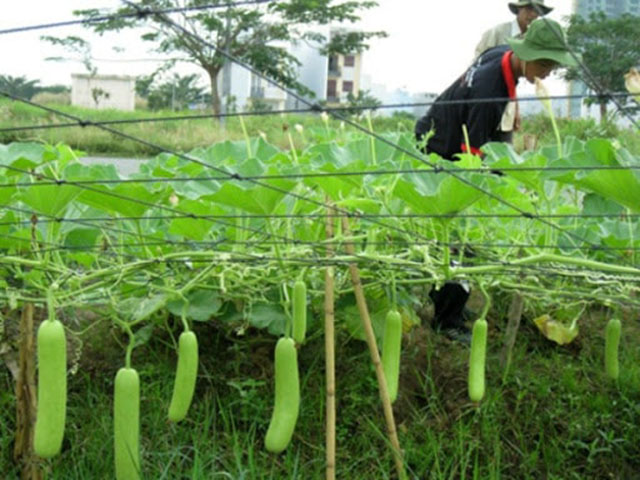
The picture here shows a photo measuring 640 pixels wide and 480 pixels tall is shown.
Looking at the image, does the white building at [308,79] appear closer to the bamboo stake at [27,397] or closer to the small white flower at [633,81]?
the bamboo stake at [27,397]

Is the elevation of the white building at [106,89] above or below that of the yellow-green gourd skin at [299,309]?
above

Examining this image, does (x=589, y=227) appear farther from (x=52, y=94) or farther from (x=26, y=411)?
(x=52, y=94)

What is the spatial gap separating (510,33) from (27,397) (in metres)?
2.91

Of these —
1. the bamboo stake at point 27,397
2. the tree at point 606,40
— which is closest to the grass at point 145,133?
the tree at point 606,40

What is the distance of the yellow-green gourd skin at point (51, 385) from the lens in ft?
5.21

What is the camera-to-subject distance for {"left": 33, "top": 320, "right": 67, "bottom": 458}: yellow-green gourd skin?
159 cm

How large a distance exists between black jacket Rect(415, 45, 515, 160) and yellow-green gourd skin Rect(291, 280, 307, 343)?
1.17 meters

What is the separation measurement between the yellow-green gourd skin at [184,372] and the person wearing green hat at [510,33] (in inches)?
41.2

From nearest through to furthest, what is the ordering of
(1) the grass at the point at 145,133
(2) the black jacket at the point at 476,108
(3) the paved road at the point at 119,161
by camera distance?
(2) the black jacket at the point at 476,108 → (3) the paved road at the point at 119,161 → (1) the grass at the point at 145,133

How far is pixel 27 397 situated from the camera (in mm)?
2223

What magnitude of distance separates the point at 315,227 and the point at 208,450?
0.67 metres

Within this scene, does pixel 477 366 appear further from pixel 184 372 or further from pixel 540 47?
pixel 540 47

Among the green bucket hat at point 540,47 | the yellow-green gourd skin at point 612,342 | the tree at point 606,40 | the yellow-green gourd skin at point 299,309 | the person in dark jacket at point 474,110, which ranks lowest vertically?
the yellow-green gourd skin at point 612,342

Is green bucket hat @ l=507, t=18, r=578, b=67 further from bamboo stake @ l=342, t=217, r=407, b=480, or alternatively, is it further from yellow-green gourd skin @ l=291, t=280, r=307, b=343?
yellow-green gourd skin @ l=291, t=280, r=307, b=343
